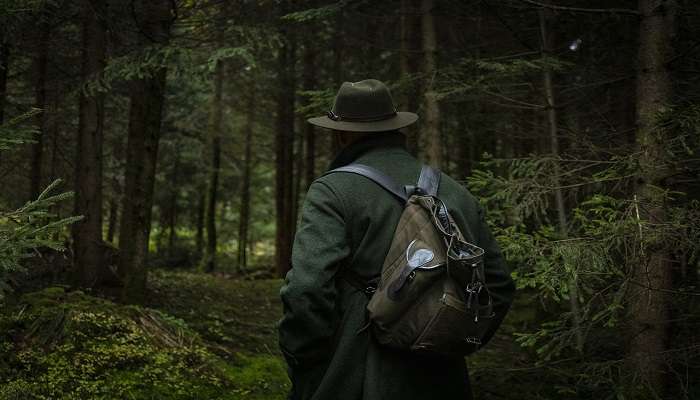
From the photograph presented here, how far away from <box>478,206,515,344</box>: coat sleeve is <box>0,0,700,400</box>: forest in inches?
34.0

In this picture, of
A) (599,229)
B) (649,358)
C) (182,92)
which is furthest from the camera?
(182,92)

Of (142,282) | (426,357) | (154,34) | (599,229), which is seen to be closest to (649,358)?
(599,229)

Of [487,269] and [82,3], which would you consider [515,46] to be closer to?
[82,3]

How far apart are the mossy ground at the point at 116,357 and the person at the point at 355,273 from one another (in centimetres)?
320

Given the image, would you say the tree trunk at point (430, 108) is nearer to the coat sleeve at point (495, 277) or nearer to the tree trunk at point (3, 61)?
the tree trunk at point (3, 61)

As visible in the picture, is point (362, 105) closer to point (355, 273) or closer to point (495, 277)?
point (355, 273)

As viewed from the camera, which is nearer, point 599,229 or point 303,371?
point 303,371

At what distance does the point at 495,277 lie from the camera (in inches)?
130

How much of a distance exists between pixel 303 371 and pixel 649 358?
3.28 meters

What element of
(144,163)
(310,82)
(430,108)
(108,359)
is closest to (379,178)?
(108,359)

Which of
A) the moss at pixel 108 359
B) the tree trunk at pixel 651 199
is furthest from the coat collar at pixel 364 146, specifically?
the moss at pixel 108 359

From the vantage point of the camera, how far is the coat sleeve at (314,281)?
275 centimetres

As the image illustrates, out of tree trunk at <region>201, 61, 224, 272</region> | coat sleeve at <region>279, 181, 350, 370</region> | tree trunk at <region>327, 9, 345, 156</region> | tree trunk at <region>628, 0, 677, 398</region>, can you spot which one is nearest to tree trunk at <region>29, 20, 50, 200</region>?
tree trunk at <region>327, 9, 345, 156</region>

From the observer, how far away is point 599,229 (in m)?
4.49
